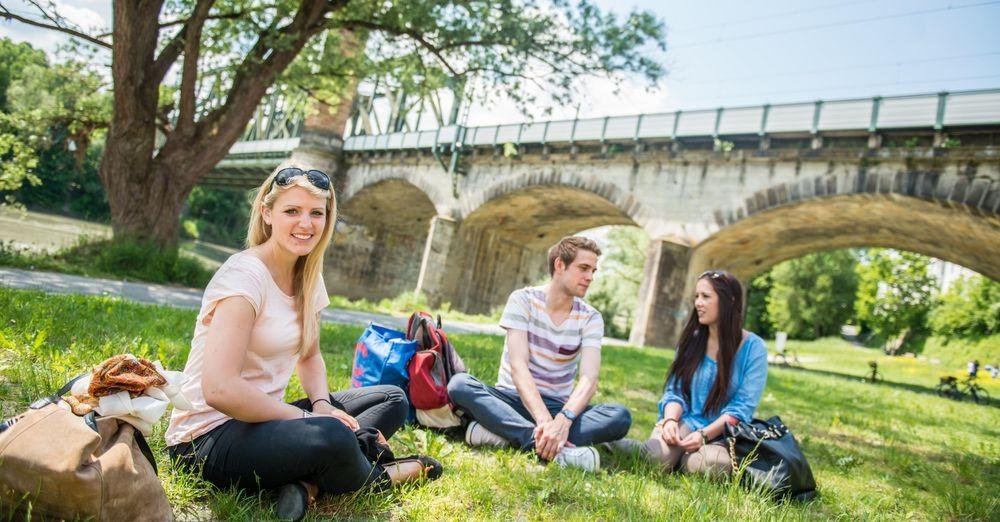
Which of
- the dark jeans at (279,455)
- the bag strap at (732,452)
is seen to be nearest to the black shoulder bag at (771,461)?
the bag strap at (732,452)

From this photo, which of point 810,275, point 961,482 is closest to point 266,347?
point 961,482

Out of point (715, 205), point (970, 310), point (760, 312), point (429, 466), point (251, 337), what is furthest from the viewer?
point (760, 312)

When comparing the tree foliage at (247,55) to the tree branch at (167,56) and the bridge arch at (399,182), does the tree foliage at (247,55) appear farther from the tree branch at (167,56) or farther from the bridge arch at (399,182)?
the bridge arch at (399,182)

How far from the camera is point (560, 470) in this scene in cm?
304

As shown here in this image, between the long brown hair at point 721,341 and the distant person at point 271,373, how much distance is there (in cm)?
193

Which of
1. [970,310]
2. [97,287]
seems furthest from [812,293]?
[97,287]

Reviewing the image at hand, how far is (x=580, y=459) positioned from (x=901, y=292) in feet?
114

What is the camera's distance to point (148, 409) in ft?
5.79

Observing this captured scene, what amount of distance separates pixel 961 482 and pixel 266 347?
178 inches

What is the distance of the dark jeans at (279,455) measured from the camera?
82.6 inches

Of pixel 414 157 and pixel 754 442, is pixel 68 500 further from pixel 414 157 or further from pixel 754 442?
pixel 414 157

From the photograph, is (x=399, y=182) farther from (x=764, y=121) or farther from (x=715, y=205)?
(x=764, y=121)

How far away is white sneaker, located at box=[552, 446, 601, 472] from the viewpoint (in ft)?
10.3

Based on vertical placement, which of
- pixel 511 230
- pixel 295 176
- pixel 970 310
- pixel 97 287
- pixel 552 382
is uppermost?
pixel 970 310
